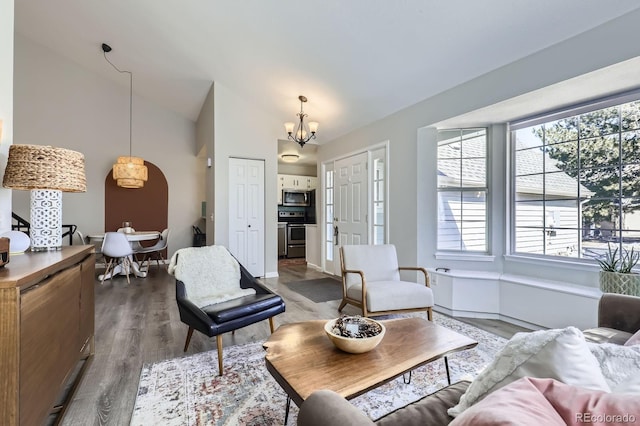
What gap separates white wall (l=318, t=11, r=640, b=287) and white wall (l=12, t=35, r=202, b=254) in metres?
4.20

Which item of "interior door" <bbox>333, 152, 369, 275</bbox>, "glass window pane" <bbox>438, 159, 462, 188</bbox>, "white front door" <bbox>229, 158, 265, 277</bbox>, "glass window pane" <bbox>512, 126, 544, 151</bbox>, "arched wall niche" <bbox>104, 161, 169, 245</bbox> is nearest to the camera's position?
"glass window pane" <bbox>512, 126, 544, 151</bbox>

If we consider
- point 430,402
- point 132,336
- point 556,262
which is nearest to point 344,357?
point 430,402

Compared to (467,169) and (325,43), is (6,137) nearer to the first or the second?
(325,43)

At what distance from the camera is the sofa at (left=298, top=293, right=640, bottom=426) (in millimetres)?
818

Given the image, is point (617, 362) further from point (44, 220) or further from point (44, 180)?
point (44, 220)

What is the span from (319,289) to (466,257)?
2.09 m

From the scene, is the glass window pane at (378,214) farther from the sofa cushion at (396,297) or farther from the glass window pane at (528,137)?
the glass window pane at (528,137)

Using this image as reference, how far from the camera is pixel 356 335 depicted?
5.32 feet

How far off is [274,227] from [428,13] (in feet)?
12.7

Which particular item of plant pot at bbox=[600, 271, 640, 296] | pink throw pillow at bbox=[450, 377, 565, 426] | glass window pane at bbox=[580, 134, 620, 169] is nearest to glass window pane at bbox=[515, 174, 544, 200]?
glass window pane at bbox=[580, 134, 620, 169]

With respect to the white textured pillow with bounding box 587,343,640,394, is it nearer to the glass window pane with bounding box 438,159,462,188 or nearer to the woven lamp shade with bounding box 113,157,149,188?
the glass window pane with bounding box 438,159,462,188

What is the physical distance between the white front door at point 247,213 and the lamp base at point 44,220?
306cm

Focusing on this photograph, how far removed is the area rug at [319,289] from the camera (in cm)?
408

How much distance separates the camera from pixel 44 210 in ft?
6.34
